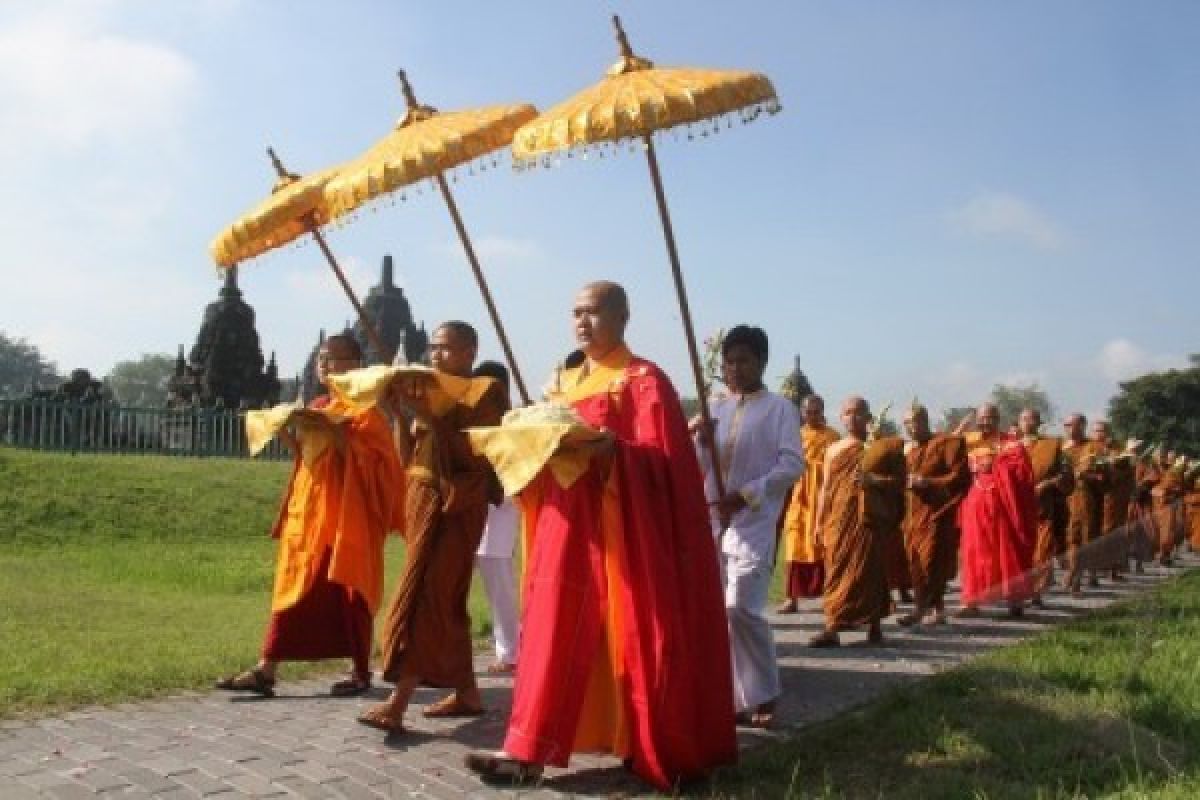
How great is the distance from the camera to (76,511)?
53.0 ft

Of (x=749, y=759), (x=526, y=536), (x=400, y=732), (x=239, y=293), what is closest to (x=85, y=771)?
(x=400, y=732)

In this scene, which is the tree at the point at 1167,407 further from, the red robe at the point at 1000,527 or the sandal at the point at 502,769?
the sandal at the point at 502,769

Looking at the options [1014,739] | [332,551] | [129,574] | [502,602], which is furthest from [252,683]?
[129,574]

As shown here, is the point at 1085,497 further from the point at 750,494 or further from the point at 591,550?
the point at 591,550

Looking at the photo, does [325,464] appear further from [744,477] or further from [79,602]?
[79,602]

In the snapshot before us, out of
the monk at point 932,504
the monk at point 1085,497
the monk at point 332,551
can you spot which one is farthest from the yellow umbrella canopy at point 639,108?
the monk at point 1085,497

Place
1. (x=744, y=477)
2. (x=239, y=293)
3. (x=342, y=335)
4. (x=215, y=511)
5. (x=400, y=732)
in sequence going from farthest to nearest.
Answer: (x=239, y=293), (x=215, y=511), (x=342, y=335), (x=744, y=477), (x=400, y=732)

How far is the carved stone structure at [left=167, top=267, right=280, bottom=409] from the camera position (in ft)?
113

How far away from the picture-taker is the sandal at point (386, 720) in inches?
220

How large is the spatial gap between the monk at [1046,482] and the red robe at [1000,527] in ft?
2.71

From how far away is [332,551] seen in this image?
673 cm

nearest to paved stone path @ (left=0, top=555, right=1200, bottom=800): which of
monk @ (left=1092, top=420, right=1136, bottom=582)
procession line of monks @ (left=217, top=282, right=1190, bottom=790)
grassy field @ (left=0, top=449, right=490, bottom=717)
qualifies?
procession line of monks @ (left=217, top=282, right=1190, bottom=790)

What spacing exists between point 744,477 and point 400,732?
2407mm

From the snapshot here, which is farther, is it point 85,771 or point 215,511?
point 215,511
